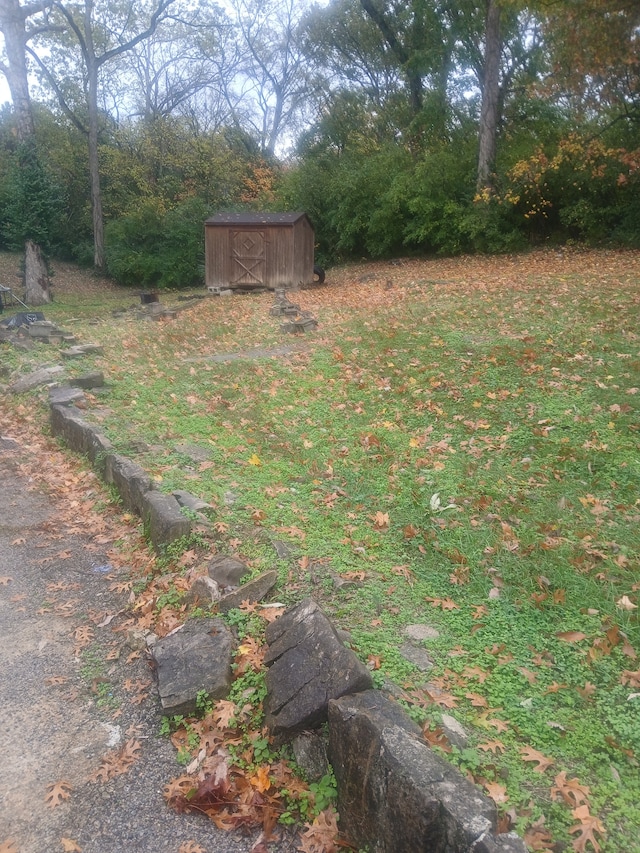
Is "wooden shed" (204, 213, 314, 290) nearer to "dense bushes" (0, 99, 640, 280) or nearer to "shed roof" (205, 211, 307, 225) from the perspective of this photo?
"shed roof" (205, 211, 307, 225)

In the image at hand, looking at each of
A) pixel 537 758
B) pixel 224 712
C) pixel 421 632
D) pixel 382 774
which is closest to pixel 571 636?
pixel 421 632

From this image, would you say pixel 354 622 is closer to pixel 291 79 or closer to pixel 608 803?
pixel 608 803

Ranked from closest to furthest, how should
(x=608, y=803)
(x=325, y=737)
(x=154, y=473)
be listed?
(x=608, y=803), (x=325, y=737), (x=154, y=473)

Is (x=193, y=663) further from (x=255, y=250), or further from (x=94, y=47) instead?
(x=94, y=47)

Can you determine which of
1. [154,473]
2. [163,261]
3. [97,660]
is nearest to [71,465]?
[154,473]

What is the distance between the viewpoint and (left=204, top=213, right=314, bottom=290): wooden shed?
2136 cm

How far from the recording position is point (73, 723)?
12.1ft

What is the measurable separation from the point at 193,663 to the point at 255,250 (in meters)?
19.1

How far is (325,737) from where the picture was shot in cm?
322

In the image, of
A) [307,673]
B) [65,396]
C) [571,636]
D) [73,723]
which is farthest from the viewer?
[65,396]

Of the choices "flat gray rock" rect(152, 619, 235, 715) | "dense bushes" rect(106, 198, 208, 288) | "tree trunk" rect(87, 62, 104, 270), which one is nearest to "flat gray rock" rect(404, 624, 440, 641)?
"flat gray rock" rect(152, 619, 235, 715)

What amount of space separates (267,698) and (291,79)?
44.7m

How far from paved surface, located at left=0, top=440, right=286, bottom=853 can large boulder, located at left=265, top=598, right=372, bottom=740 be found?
1.72 ft

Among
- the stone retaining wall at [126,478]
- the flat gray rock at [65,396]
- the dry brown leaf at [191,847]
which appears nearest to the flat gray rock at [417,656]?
the dry brown leaf at [191,847]
